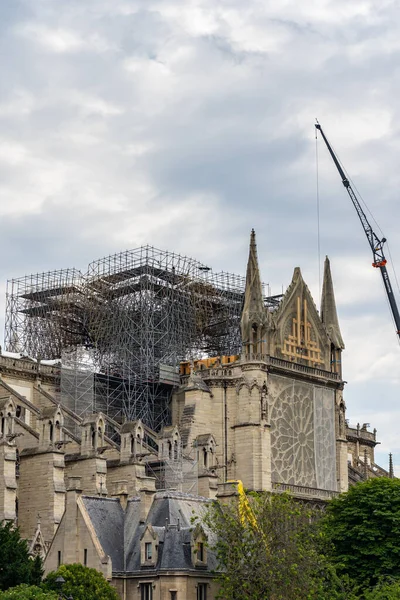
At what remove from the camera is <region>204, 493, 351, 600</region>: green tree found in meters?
65.2

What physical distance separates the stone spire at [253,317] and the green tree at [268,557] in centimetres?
2825

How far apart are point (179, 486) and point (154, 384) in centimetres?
1569

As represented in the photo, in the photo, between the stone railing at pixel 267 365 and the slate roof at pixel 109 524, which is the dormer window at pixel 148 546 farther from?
the stone railing at pixel 267 365

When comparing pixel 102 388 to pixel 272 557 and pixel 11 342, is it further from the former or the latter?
pixel 272 557

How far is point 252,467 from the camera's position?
9294 centimetres

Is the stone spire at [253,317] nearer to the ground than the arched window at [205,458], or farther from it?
farther from it

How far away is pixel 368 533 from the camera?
7350cm

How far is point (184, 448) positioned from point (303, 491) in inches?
376

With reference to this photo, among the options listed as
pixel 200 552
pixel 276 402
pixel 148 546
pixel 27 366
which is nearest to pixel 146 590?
pixel 148 546

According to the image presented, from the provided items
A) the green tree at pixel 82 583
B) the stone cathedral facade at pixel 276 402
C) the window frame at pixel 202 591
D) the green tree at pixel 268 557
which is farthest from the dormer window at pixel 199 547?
the stone cathedral facade at pixel 276 402

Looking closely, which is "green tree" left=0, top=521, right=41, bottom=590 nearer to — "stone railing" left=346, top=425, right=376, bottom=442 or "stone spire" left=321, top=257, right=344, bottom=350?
"stone spire" left=321, top=257, right=344, bottom=350

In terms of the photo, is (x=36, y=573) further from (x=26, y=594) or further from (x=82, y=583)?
(x=26, y=594)

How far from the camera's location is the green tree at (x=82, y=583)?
205 ft

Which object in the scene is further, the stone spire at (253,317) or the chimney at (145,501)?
the stone spire at (253,317)
